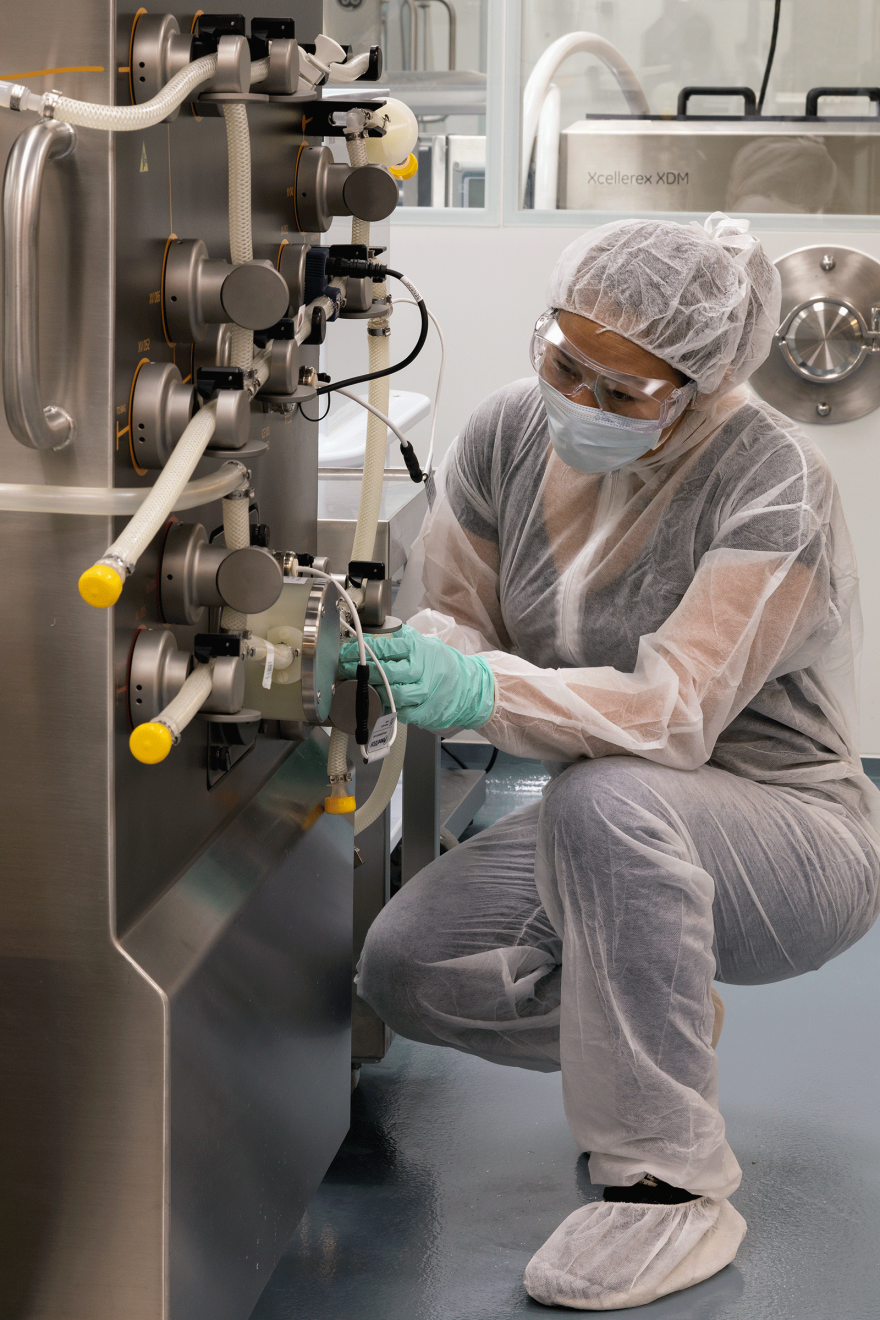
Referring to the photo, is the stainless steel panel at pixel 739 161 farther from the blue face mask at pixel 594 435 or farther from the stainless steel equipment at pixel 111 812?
the stainless steel equipment at pixel 111 812

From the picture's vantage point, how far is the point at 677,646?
4.30 feet

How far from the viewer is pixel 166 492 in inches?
28.1

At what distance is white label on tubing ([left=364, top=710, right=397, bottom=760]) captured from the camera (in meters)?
1.09

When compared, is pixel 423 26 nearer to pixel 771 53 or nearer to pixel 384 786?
pixel 771 53

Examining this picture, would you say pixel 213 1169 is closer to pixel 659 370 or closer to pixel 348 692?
pixel 348 692

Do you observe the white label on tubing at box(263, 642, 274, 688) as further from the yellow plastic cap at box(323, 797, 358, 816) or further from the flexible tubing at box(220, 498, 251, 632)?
the yellow plastic cap at box(323, 797, 358, 816)

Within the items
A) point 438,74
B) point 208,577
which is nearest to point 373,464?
point 208,577

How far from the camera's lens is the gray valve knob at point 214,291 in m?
0.77

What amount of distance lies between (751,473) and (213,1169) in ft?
2.88

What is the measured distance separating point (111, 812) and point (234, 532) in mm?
224

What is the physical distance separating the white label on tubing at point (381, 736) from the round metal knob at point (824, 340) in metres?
A: 1.79

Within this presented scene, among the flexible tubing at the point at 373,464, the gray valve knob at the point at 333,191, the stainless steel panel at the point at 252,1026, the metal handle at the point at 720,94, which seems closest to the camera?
the stainless steel panel at the point at 252,1026

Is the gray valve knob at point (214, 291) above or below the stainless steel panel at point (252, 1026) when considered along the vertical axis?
above

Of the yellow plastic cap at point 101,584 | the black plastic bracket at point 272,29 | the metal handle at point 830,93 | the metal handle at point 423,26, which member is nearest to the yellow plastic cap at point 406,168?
the black plastic bracket at point 272,29
